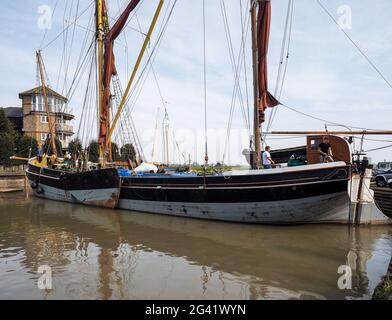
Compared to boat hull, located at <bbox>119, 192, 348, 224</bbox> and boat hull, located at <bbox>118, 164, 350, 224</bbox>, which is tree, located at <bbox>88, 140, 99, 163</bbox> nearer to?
boat hull, located at <bbox>118, 164, 350, 224</bbox>

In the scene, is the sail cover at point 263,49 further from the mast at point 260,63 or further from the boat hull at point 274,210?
the boat hull at point 274,210

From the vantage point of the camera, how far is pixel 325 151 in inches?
553

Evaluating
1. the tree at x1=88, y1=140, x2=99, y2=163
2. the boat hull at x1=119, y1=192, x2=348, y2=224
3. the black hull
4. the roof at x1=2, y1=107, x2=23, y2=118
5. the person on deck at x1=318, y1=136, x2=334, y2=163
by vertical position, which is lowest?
the boat hull at x1=119, y1=192, x2=348, y2=224

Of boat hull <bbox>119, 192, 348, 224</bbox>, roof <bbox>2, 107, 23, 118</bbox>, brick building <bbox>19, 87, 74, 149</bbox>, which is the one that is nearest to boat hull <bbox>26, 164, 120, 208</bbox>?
boat hull <bbox>119, 192, 348, 224</bbox>

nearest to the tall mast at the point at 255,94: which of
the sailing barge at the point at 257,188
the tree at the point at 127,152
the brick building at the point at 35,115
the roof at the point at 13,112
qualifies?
the sailing barge at the point at 257,188

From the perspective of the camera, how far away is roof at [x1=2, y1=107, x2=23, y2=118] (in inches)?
2251

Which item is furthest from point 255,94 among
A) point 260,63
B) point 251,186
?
point 251,186

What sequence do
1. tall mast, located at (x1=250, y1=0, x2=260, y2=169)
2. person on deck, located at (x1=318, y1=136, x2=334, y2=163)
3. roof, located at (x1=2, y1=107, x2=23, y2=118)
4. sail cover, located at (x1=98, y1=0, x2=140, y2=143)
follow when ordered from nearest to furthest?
person on deck, located at (x1=318, y1=136, x2=334, y2=163), tall mast, located at (x1=250, y1=0, x2=260, y2=169), sail cover, located at (x1=98, y1=0, x2=140, y2=143), roof, located at (x1=2, y1=107, x2=23, y2=118)

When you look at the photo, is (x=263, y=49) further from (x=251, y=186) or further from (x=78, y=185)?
(x=78, y=185)

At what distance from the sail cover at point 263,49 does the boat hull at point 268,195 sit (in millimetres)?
3091

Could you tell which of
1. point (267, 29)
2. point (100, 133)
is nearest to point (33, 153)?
point (100, 133)

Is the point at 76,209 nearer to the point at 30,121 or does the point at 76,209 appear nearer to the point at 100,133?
the point at 100,133

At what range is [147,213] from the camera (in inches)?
730

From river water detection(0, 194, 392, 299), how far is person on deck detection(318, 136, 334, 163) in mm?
2580
